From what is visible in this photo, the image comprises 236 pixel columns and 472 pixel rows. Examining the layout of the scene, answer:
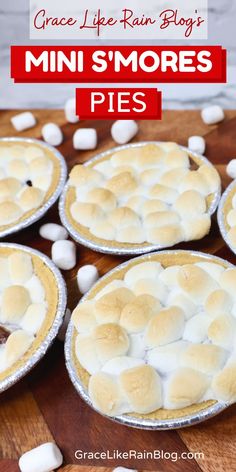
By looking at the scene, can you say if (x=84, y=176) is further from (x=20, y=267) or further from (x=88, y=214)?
(x=20, y=267)

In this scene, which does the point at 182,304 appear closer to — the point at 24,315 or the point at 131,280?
the point at 131,280

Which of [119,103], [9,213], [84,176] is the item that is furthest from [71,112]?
[9,213]

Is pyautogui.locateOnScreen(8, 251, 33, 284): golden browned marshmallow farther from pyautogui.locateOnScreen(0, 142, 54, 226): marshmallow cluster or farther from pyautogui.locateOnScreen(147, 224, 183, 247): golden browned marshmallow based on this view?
Answer: pyautogui.locateOnScreen(147, 224, 183, 247): golden browned marshmallow

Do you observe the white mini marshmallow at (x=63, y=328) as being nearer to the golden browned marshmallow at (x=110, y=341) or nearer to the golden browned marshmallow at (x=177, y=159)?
the golden browned marshmallow at (x=110, y=341)

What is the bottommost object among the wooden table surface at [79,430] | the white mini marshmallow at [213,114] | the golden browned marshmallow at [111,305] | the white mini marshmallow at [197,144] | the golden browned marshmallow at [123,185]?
the wooden table surface at [79,430]

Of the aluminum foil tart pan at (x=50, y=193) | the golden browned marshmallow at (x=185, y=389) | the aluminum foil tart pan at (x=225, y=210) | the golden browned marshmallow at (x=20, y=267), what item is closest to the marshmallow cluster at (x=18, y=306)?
the golden browned marshmallow at (x=20, y=267)

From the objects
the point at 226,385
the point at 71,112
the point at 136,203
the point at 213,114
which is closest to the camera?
the point at 226,385

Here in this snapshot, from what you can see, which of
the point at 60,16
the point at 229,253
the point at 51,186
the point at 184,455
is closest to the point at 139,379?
the point at 184,455
